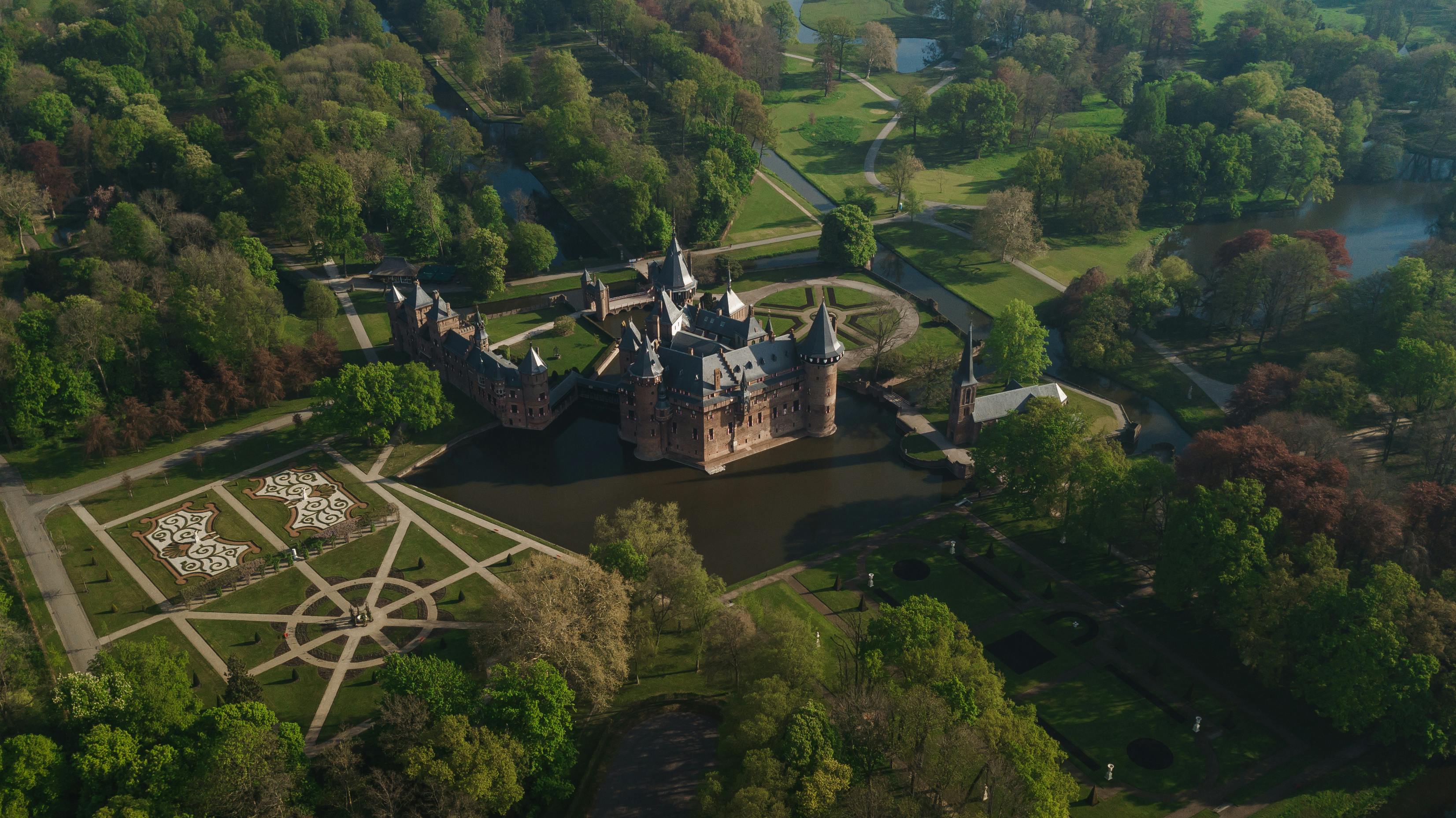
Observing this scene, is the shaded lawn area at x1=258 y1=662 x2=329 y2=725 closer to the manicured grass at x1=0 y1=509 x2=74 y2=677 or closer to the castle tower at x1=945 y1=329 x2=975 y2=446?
the manicured grass at x1=0 y1=509 x2=74 y2=677

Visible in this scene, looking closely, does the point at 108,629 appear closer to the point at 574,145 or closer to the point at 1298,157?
the point at 574,145

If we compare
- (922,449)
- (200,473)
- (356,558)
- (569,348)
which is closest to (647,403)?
(569,348)

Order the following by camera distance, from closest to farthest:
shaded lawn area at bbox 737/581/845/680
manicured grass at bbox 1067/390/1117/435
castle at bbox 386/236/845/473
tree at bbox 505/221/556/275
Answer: shaded lawn area at bbox 737/581/845/680 → castle at bbox 386/236/845/473 → manicured grass at bbox 1067/390/1117/435 → tree at bbox 505/221/556/275

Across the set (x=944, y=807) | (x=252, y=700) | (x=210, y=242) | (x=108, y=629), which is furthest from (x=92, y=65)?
(x=944, y=807)

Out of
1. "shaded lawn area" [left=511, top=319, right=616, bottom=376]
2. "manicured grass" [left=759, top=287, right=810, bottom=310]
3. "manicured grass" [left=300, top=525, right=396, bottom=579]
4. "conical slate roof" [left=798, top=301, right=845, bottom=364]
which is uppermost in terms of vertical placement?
"conical slate roof" [left=798, top=301, right=845, bottom=364]

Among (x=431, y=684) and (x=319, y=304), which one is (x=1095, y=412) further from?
(x=319, y=304)

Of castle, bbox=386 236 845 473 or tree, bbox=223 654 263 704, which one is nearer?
tree, bbox=223 654 263 704

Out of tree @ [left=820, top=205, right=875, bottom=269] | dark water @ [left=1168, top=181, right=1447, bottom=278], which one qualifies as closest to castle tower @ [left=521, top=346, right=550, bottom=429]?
tree @ [left=820, top=205, right=875, bottom=269]
